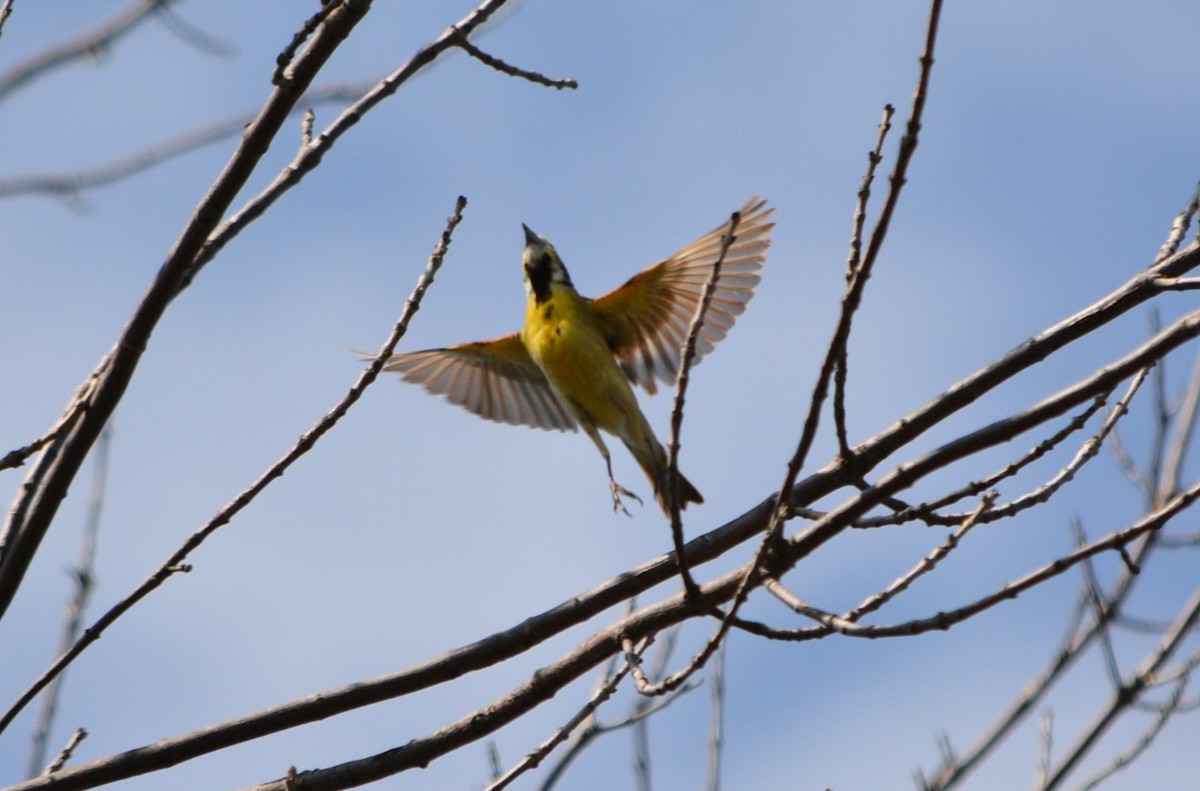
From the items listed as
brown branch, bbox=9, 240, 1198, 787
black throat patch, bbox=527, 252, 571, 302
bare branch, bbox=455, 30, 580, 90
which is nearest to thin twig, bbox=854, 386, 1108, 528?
brown branch, bbox=9, 240, 1198, 787

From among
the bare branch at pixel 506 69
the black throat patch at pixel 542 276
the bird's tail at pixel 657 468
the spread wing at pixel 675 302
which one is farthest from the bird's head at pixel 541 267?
the bare branch at pixel 506 69

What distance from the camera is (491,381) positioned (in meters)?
7.83

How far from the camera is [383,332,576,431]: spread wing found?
24.8ft

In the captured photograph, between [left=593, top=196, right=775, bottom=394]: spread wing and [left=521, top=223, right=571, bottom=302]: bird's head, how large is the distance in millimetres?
361

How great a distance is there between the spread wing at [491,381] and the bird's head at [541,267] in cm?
39

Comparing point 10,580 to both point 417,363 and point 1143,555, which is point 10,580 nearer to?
point 1143,555

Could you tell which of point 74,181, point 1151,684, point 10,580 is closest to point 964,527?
point 1151,684

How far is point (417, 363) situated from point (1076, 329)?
18.1ft

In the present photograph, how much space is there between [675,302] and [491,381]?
1.37 m

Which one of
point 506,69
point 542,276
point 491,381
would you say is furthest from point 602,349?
point 506,69

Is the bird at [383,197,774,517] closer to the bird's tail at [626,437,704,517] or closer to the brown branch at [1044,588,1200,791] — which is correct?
the bird's tail at [626,437,704,517]

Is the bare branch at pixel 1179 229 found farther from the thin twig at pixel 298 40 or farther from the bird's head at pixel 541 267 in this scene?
the bird's head at pixel 541 267

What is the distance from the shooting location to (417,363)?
7914mm

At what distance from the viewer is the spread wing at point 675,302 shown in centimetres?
671
